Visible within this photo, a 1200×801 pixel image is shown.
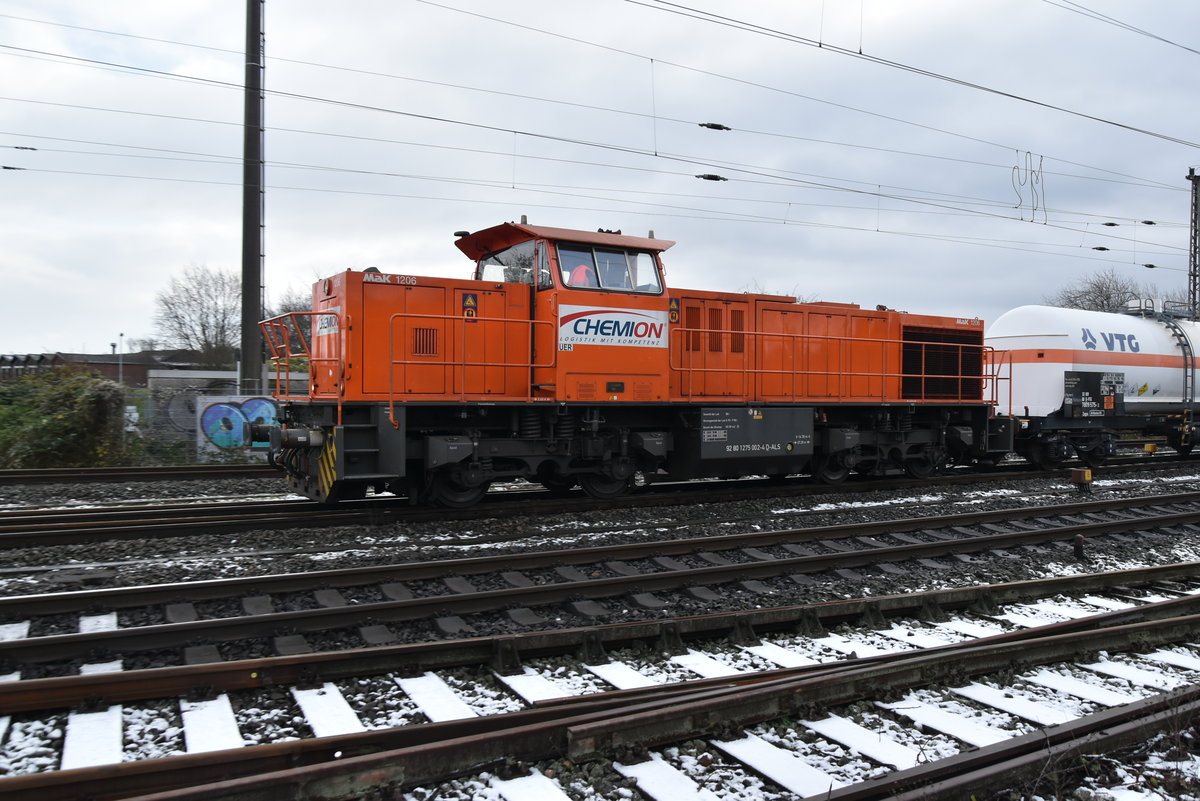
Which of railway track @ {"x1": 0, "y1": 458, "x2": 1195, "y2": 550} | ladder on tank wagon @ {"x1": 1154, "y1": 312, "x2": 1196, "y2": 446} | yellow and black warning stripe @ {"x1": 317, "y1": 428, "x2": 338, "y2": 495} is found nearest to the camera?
railway track @ {"x1": 0, "y1": 458, "x2": 1195, "y2": 550}

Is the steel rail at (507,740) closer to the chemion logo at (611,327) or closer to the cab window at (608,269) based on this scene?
the chemion logo at (611,327)

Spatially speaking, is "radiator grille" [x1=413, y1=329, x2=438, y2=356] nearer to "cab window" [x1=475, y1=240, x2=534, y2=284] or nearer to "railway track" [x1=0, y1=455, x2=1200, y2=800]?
"cab window" [x1=475, y1=240, x2=534, y2=284]

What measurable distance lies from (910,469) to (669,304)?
6.53 metres

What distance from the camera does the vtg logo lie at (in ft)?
55.3

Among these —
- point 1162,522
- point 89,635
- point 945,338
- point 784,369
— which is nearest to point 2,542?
point 89,635

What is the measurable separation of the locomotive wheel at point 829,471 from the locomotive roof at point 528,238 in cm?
478

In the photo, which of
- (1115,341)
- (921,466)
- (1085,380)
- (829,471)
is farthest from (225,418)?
(1115,341)

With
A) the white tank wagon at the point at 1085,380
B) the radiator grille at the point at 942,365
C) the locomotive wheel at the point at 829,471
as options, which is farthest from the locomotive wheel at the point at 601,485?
the white tank wagon at the point at 1085,380

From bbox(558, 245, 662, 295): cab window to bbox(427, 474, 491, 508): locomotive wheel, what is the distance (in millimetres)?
2960

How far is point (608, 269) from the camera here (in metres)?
10.5

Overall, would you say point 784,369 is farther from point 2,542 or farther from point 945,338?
point 2,542

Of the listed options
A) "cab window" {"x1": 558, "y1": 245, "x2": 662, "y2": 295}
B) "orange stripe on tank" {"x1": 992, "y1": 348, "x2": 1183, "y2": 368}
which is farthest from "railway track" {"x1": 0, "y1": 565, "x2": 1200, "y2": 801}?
"orange stripe on tank" {"x1": 992, "y1": 348, "x2": 1183, "y2": 368}

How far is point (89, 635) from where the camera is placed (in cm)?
491

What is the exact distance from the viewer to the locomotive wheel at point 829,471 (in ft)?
43.4
